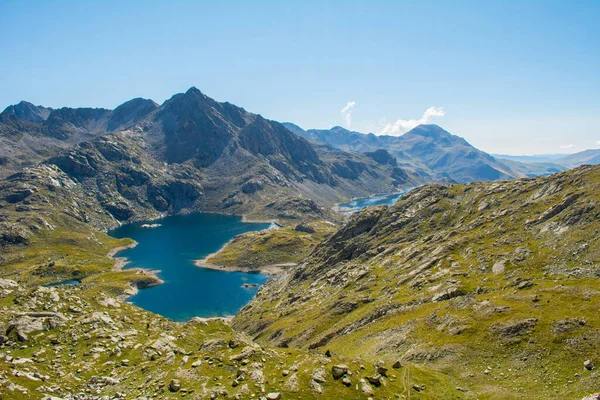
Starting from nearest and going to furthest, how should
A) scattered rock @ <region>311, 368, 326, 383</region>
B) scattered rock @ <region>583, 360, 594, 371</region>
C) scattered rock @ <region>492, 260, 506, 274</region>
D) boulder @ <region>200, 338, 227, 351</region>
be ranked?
scattered rock @ <region>311, 368, 326, 383</region>, scattered rock @ <region>583, 360, 594, 371</region>, boulder @ <region>200, 338, 227, 351</region>, scattered rock @ <region>492, 260, 506, 274</region>

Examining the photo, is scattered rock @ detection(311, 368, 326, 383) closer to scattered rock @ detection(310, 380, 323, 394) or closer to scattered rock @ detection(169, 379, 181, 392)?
scattered rock @ detection(310, 380, 323, 394)

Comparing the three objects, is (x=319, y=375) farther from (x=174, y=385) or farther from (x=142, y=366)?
(x=142, y=366)

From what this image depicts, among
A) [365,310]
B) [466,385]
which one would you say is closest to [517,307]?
[466,385]

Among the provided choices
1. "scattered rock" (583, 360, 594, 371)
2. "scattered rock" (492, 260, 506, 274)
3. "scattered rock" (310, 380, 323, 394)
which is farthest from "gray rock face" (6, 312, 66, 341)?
"scattered rock" (492, 260, 506, 274)

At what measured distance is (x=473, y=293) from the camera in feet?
209

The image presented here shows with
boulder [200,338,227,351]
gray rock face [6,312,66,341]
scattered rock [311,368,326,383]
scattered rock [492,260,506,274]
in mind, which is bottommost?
scattered rock [492,260,506,274]

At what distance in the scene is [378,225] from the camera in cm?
15125

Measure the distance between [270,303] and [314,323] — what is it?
51505 millimetres

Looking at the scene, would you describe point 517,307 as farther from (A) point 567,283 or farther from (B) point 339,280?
(B) point 339,280

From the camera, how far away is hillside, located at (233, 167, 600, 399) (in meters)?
38.8

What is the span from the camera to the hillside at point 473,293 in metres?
38.8

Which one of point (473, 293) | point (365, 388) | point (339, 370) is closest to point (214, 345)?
point (339, 370)

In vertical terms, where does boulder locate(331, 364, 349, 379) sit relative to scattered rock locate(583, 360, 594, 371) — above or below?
above

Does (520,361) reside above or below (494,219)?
below
